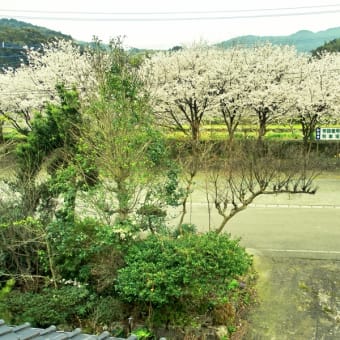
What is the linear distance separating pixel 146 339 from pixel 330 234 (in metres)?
6.01

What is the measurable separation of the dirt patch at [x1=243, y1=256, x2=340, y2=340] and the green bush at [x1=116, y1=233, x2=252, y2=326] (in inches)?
41.6

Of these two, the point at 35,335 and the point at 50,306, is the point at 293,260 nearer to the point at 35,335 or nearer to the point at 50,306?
the point at 50,306

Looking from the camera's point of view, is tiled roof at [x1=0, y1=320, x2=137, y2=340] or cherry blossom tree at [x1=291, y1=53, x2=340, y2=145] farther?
cherry blossom tree at [x1=291, y1=53, x2=340, y2=145]

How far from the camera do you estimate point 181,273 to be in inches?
220

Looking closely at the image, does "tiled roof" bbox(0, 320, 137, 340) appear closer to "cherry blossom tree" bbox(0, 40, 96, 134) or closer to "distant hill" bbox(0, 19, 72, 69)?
"cherry blossom tree" bbox(0, 40, 96, 134)

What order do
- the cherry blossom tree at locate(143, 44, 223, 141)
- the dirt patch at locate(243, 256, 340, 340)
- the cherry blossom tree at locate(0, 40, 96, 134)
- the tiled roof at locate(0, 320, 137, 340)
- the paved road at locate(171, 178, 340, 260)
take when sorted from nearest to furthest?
the tiled roof at locate(0, 320, 137, 340)
the dirt patch at locate(243, 256, 340, 340)
the paved road at locate(171, 178, 340, 260)
the cherry blossom tree at locate(143, 44, 223, 141)
the cherry blossom tree at locate(0, 40, 96, 134)

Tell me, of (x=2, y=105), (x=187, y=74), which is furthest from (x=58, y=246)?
(x=2, y=105)

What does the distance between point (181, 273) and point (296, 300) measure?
254 centimetres

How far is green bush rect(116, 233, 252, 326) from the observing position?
5.61 metres

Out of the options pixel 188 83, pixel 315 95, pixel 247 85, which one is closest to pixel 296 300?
pixel 315 95

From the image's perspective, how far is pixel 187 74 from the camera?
55.6ft

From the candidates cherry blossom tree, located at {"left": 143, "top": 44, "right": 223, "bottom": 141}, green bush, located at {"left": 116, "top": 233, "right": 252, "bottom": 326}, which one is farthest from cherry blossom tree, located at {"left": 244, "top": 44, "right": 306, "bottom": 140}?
green bush, located at {"left": 116, "top": 233, "right": 252, "bottom": 326}

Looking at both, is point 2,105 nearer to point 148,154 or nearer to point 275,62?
point 275,62

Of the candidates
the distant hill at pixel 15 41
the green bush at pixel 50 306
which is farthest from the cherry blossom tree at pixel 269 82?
the distant hill at pixel 15 41
